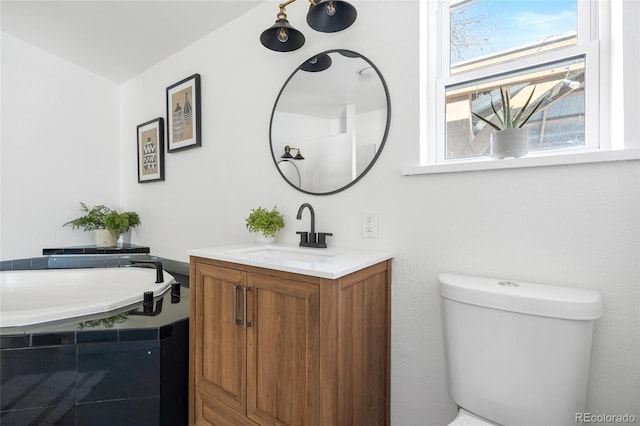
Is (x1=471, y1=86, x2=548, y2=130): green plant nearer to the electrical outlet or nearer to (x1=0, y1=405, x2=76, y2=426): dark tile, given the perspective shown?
the electrical outlet

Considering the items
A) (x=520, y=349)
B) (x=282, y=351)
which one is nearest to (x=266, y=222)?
(x=282, y=351)

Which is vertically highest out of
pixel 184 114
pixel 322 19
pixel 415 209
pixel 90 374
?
pixel 322 19

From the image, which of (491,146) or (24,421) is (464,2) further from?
(24,421)

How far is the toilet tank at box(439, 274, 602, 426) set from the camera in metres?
0.89

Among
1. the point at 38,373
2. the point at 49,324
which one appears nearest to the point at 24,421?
the point at 38,373

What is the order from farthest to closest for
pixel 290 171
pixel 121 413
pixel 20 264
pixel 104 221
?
1. pixel 104 221
2. pixel 20 264
3. pixel 290 171
4. pixel 121 413

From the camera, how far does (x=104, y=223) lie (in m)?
2.88

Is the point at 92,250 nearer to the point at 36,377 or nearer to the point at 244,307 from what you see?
the point at 36,377

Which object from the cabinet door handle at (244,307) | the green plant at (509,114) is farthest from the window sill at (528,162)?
the cabinet door handle at (244,307)

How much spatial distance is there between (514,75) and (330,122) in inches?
31.8

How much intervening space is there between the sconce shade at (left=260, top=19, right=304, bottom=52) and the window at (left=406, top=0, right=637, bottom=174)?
1.93 ft

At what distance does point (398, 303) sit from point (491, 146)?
743mm

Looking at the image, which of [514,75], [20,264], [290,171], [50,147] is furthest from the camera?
[50,147]

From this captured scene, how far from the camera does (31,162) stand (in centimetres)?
262
